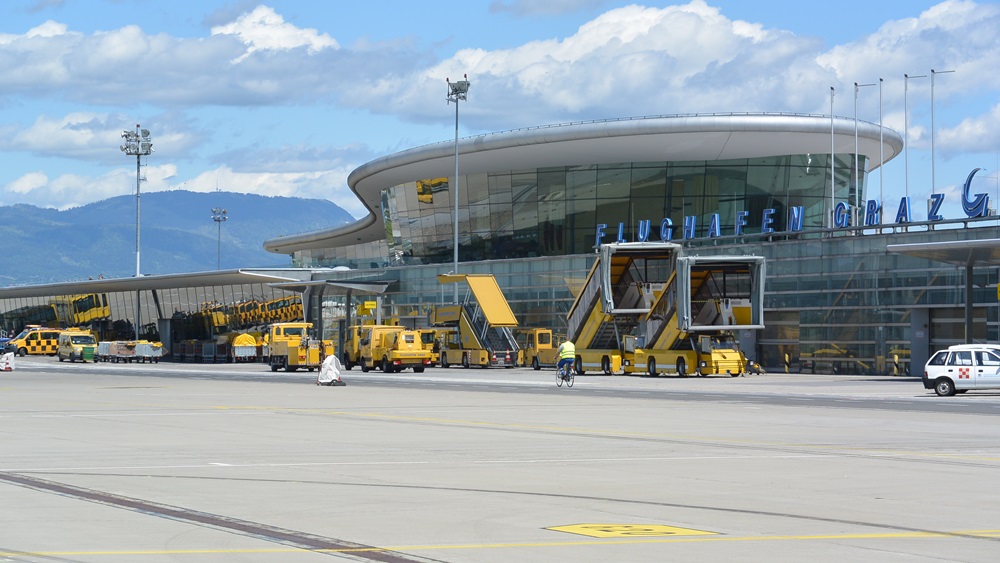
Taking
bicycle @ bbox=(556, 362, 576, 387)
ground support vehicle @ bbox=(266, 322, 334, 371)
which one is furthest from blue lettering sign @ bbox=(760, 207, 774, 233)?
bicycle @ bbox=(556, 362, 576, 387)

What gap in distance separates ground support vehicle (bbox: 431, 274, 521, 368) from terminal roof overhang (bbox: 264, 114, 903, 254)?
1300 cm

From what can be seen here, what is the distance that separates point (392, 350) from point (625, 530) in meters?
52.8

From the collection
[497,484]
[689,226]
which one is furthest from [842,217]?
[497,484]

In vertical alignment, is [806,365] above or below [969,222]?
below

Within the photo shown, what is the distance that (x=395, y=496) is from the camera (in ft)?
46.3

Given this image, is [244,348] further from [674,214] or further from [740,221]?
[740,221]

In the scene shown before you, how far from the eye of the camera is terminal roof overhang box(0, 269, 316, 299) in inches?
3935

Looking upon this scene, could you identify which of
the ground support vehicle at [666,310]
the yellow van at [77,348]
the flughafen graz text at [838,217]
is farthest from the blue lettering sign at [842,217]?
the yellow van at [77,348]

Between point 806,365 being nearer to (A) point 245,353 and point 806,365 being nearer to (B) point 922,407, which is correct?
(B) point 922,407

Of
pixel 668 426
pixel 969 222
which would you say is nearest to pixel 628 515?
pixel 668 426

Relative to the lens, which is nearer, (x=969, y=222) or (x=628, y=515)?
(x=628, y=515)

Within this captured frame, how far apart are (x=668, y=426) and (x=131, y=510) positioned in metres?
14.7

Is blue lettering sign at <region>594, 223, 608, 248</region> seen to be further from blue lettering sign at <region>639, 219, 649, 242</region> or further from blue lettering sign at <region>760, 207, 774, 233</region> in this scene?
blue lettering sign at <region>760, 207, 774, 233</region>

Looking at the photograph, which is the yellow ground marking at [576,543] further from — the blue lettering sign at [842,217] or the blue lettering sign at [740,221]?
the blue lettering sign at [740,221]
